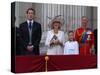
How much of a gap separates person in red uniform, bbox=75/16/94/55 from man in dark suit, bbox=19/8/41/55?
0.40 metres

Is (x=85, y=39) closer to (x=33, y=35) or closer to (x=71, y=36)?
(x=71, y=36)

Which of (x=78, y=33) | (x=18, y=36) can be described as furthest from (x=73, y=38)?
(x=18, y=36)

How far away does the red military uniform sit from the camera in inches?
86.2

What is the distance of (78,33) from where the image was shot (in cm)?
219

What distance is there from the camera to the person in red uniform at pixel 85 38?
2.19 m

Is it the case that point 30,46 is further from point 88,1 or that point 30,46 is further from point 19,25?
point 88,1

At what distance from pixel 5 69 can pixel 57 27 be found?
2.00ft

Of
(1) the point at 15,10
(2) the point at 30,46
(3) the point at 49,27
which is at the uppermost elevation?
(1) the point at 15,10

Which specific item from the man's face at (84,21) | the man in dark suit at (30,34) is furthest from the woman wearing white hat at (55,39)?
the man's face at (84,21)

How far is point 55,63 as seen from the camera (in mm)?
2086

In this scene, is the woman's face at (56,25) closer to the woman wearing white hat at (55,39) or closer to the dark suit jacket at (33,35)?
the woman wearing white hat at (55,39)

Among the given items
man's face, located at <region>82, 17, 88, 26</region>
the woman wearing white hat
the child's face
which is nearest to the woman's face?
the woman wearing white hat

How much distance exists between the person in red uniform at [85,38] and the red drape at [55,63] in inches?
2.7

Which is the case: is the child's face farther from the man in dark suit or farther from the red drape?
the man in dark suit
